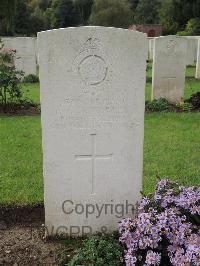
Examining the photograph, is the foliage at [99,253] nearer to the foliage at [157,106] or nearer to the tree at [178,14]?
the foliage at [157,106]

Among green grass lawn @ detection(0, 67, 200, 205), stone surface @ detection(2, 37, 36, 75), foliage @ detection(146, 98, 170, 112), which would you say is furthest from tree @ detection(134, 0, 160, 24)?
green grass lawn @ detection(0, 67, 200, 205)

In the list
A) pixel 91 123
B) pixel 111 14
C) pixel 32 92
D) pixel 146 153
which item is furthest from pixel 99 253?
pixel 111 14

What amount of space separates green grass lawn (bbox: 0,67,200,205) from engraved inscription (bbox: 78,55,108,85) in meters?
1.78

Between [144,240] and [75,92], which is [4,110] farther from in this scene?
[144,240]

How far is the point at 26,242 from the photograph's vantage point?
386 cm

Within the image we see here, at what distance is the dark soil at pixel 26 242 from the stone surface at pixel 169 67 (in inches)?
266

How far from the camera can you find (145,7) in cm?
5297

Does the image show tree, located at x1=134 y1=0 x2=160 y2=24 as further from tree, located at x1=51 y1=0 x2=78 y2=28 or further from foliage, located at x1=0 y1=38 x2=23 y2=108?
foliage, located at x1=0 y1=38 x2=23 y2=108

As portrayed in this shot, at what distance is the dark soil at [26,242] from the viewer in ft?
11.8

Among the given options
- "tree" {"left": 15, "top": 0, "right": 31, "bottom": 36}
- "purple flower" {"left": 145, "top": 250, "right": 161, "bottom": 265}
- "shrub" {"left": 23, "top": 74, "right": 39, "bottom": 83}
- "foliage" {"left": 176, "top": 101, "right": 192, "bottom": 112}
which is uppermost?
"tree" {"left": 15, "top": 0, "right": 31, "bottom": 36}

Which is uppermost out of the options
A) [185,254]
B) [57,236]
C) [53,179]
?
[53,179]

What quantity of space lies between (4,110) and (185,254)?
24.5 ft

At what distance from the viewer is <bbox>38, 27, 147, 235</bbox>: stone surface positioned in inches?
138

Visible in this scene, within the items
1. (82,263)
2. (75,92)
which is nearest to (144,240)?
(82,263)
